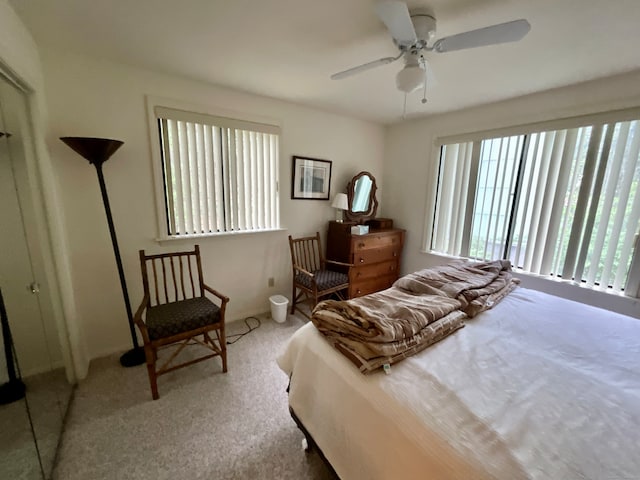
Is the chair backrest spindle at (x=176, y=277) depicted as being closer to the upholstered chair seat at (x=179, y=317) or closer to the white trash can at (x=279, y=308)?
the upholstered chair seat at (x=179, y=317)

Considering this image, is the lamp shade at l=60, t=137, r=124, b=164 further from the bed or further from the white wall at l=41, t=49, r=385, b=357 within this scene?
the bed

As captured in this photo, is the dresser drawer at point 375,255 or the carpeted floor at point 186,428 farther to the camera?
the dresser drawer at point 375,255

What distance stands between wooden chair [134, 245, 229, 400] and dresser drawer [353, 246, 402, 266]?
1620 mm

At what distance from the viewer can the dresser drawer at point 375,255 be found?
303cm

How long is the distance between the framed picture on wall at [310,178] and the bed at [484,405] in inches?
78.8

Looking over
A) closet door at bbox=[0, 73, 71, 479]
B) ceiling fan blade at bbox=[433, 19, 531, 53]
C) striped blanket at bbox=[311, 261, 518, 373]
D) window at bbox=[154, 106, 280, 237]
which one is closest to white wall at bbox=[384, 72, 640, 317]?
striped blanket at bbox=[311, 261, 518, 373]

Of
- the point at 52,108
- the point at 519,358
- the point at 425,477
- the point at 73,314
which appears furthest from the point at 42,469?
the point at 519,358

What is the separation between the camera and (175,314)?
1918 mm

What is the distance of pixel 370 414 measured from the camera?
3.00 ft

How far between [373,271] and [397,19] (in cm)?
255

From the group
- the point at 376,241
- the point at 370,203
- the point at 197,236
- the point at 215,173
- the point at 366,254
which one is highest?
the point at 215,173

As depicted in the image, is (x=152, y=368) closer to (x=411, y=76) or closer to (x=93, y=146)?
(x=93, y=146)

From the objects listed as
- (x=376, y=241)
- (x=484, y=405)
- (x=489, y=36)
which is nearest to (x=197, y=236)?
(x=376, y=241)

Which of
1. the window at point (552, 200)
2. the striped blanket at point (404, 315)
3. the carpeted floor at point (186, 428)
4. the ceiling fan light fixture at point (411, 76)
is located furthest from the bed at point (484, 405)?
the ceiling fan light fixture at point (411, 76)
